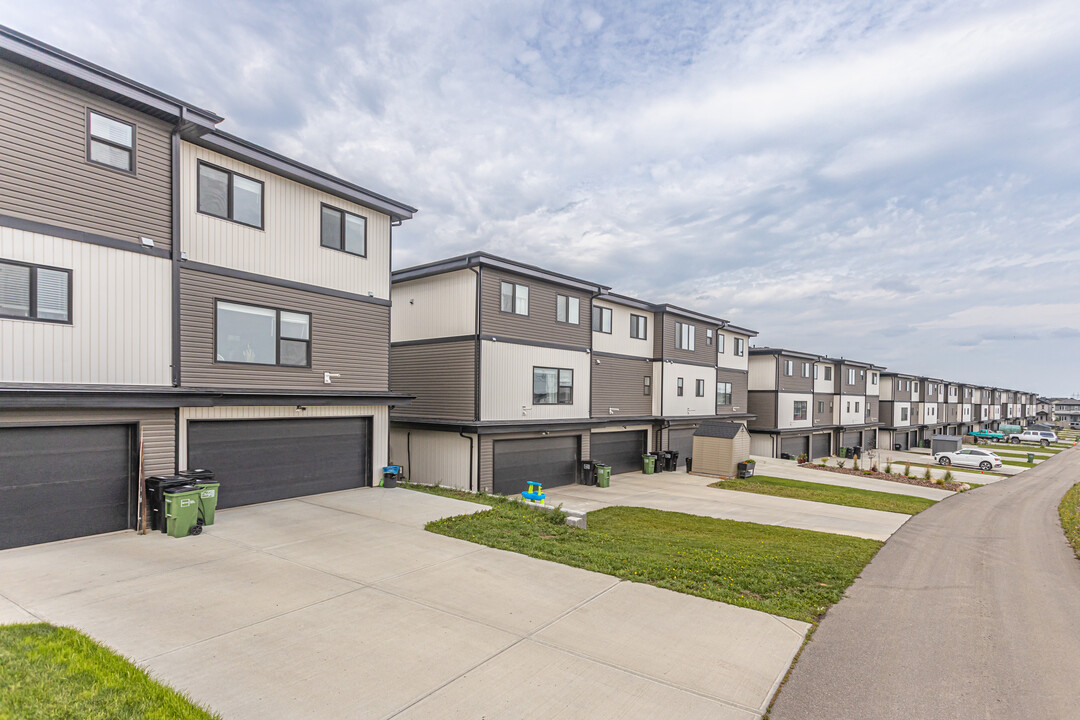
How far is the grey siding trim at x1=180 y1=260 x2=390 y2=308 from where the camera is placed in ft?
39.5

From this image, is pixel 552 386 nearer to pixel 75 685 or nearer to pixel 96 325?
pixel 96 325

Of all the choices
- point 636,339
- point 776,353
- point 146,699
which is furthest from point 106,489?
point 776,353

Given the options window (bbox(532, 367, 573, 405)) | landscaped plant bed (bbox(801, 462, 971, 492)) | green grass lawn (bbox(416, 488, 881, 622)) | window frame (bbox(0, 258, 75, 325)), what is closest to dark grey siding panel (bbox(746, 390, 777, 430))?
landscaped plant bed (bbox(801, 462, 971, 492))

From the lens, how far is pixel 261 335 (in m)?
13.4

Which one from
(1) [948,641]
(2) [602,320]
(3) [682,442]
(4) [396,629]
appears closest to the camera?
(4) [396,629]

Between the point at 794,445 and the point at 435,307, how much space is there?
106ft

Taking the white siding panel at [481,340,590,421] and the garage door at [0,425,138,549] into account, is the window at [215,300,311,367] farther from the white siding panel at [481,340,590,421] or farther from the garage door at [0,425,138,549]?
the white siding panel at [481,340,590,421]

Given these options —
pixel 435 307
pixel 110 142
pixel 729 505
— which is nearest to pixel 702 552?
pixel 729 505

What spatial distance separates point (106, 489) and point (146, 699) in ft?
24.4

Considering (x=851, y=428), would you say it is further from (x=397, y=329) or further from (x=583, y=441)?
(x=397, y=329)

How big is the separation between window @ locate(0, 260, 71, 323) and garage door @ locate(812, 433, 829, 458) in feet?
149

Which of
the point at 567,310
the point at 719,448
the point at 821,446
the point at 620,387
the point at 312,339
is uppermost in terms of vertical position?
the point at 567,310

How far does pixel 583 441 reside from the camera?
76.4ft

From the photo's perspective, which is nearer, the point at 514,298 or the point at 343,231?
the point at 343,231
